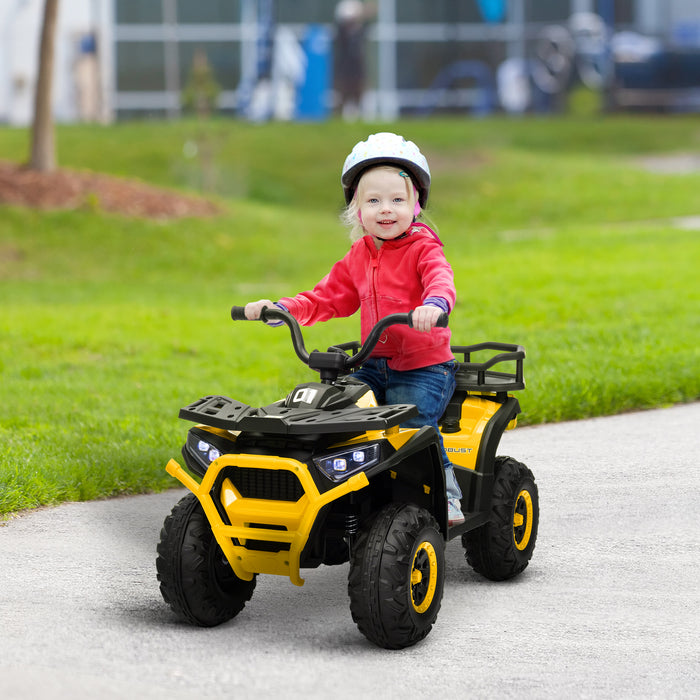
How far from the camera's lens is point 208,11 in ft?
114

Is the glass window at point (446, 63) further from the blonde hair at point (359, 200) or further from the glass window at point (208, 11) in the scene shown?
the blonde hair at point (359, 200)

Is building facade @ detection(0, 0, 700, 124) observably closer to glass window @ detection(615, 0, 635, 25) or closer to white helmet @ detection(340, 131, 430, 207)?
glass window @ detection(615, 0, 635, 25)

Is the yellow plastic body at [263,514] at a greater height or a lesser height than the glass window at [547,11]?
lesser

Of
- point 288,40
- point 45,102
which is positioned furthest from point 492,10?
point 45,102

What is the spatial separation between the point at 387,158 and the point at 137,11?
31.7 m

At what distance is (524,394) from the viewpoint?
25.6 ft

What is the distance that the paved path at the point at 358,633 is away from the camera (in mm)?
3715

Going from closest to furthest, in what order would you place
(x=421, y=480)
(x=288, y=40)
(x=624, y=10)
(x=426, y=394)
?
(x=421, y=480), (x=426, y=394), (x=288, y=40), (x=624, y=10)

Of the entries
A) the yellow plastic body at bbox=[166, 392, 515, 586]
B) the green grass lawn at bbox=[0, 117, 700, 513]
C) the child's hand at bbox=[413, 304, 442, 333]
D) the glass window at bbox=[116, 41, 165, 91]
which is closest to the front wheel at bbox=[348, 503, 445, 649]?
the yellow plastic body at bbox=[166, 392, 515, 586]

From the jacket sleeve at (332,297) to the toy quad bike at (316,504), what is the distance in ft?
1.15

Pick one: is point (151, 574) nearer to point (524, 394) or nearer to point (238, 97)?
point (524, 394)

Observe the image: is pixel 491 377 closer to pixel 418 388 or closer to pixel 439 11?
pixel 418 388

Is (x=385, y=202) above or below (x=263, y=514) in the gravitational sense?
above

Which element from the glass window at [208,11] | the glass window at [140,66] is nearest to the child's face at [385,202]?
the glass window at [140,66]
